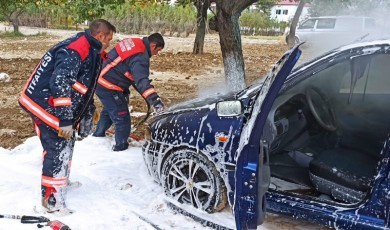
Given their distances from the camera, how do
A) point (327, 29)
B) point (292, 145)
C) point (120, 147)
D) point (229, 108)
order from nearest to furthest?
point (229, 108) < point (292, 145) < point (120, 147) < point (327, 29)

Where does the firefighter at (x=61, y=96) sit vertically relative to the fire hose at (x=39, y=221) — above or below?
above

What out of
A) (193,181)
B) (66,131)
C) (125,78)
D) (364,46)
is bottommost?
(193,181)

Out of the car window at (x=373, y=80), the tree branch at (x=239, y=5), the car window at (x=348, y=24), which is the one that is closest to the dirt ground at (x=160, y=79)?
the tree branch at (x=239, y=5)

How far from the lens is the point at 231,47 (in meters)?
7.30

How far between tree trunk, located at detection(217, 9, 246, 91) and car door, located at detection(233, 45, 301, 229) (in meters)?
4.37

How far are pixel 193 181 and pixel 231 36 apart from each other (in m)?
3.81

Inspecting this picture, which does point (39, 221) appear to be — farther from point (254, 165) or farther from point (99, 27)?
point (254, 165)

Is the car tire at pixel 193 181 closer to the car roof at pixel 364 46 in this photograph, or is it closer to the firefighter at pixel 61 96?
the firefighter at pixel 61 96

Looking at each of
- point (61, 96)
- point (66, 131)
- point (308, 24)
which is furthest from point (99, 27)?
point (308, 24)

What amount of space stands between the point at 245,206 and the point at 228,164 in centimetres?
62

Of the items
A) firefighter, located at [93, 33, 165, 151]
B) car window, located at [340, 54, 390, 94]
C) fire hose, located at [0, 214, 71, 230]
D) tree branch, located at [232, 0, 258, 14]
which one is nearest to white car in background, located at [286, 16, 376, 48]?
tree branch, located at [232, 0, 258, 14]

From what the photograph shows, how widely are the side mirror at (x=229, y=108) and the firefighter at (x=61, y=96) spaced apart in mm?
1229

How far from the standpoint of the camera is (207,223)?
12.4ft

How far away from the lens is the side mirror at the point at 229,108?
3417 mm
